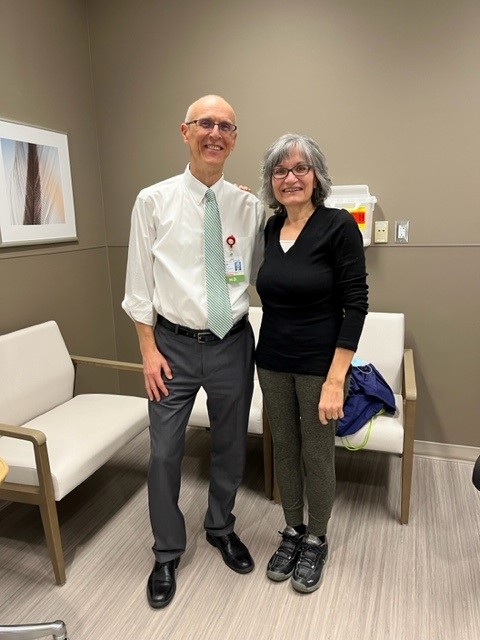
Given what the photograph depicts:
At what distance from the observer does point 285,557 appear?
1.84 metres

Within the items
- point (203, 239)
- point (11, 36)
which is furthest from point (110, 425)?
point (11, 36)

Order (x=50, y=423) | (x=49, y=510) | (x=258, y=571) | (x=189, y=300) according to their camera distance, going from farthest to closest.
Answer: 1. (x=50, y=423)
2. (x=258, y=571)
3. (x=49, y=510)
4. (x=189, y=300)

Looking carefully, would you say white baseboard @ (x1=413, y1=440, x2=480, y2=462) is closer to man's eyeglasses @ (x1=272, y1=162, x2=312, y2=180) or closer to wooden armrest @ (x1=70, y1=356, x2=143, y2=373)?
wooden armrest @ (x1=70, y1=356, x2=143, y2=373)

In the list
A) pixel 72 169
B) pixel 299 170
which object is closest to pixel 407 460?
pixel 299 170

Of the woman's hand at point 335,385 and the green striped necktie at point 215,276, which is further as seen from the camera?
the green striped necktie at point 215,276

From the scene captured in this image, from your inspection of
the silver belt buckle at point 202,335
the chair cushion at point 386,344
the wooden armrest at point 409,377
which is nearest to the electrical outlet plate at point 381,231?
→ the chair cushion at point 386,344

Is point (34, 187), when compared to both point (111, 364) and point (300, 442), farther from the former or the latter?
point (300, 442)

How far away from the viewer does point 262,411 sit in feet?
7.38

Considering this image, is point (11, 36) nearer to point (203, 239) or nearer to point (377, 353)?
point (203, 239)

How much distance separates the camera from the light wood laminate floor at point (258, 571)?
1630mm

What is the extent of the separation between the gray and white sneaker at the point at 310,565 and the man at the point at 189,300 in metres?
0.21

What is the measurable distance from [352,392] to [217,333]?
788 millimetres

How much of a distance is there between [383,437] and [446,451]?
2.85 ft

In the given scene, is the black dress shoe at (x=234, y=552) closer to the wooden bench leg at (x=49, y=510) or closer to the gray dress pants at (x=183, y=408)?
the gray dress pants at (x=183, y=408)
